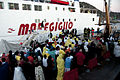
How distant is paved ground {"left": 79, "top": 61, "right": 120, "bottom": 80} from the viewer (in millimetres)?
6776

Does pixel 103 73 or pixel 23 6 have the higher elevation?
pixel 23 6

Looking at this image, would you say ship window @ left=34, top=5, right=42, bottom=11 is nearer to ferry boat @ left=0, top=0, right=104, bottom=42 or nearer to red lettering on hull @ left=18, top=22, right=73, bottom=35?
ferry boat @ left=0, top=0, right=104, bottom=42

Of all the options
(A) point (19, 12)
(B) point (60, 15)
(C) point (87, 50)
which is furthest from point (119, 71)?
(B) point (60, 15)

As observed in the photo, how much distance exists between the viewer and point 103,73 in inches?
288

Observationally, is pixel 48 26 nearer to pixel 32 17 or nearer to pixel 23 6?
pixel 32 17

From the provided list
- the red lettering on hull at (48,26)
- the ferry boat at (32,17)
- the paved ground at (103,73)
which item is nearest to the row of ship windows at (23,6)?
the ferry boat at (32,17)

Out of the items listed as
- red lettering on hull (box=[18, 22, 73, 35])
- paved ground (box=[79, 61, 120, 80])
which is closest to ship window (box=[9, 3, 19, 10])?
red lettering on hull (box=[18, 22, 73, 35])

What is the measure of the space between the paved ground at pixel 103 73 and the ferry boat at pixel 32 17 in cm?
909

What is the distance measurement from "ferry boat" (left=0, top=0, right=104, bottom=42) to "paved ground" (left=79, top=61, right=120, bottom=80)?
9.09 metres

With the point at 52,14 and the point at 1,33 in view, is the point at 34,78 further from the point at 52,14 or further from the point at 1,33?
the point at 52,14

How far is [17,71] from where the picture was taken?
5094 millimetres

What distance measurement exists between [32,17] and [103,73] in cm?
1108

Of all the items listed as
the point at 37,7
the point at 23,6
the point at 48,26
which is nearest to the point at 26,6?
the point at 23,6

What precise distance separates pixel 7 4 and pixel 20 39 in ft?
13.6
